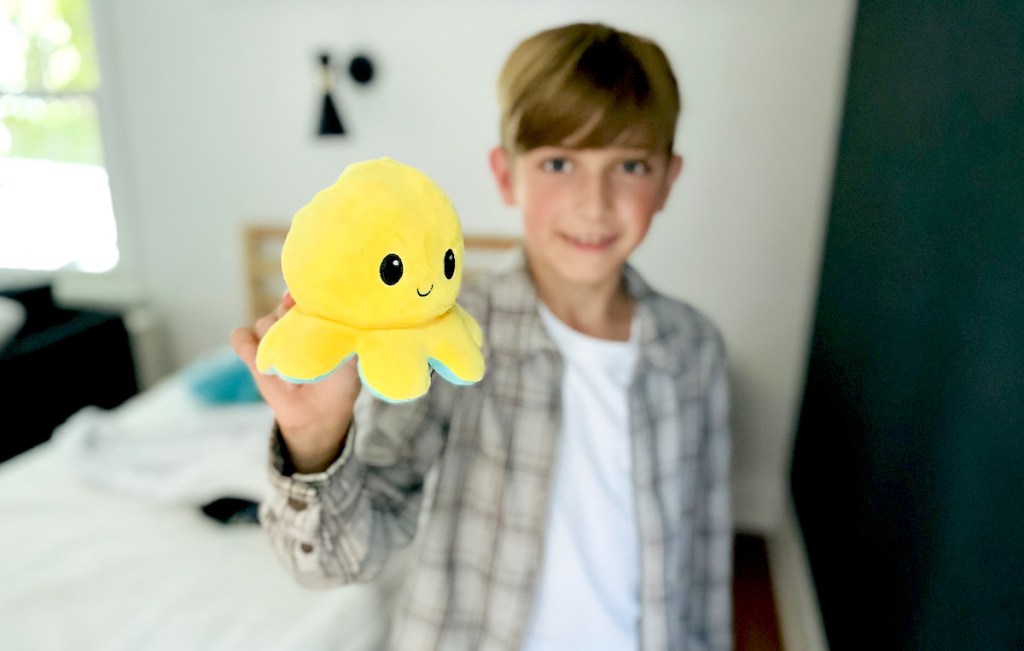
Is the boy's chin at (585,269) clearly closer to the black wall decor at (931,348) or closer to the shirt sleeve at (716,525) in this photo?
the shirt sleeve at (716,525)

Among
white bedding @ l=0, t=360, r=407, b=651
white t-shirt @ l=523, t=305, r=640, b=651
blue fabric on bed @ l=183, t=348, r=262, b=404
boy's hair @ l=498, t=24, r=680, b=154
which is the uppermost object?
boy's hair @ l=498, t=24, r=680, b=154

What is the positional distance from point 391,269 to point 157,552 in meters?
1.02

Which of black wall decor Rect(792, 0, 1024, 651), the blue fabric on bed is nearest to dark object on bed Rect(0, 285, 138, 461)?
the blue fabric on bed

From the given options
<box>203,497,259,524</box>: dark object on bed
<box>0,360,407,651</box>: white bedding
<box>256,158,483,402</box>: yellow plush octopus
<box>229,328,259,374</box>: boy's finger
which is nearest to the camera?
<box>256,158,483,402</box>: yellow plush octopus

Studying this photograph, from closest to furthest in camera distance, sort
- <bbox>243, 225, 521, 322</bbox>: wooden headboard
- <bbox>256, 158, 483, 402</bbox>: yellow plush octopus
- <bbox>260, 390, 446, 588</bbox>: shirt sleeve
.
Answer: <bbox>256, 158, 483, 402</bbox>: yellow plush octopus, <bbox>260, 390, 446, 588</bbox>: shirt sleeve, <bbox>243, 225, 521, 322</bbox>: wooden headboard

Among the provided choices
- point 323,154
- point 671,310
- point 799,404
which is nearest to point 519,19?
point 323,154

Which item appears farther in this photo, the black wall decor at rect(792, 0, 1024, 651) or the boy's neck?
the boy's neck

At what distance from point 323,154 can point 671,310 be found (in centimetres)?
134

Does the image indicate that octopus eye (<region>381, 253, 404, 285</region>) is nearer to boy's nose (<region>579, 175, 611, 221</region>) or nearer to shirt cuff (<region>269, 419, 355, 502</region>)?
shirt cuff (<region>269, 419, 355, 502</region>)

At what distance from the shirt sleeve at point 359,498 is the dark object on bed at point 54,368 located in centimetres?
154

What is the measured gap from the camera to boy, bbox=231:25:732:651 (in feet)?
2.32

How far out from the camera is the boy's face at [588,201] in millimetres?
727

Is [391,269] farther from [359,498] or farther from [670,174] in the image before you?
[670,174]

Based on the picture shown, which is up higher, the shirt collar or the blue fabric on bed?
the shirt collar
